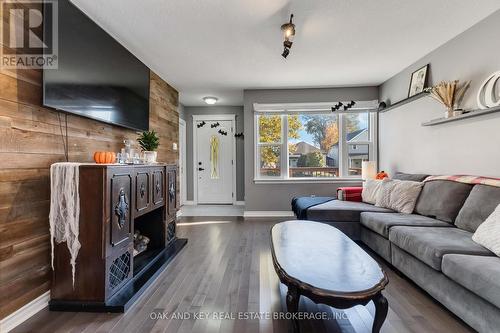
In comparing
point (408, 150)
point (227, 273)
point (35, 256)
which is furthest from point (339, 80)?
point (35, 256)

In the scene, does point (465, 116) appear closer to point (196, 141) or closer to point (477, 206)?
point (477, 206)

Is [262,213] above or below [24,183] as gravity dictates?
below

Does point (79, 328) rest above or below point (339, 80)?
below

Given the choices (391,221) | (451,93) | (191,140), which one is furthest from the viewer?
(191,140)

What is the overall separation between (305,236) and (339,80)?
3.21m

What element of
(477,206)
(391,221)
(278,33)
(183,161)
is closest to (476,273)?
(477,206)

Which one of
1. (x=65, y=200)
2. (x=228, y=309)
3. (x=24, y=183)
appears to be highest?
(x=24, y=183)

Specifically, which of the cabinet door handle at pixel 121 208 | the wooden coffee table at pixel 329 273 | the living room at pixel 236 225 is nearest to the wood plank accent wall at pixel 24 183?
the living room at pixel 236 225

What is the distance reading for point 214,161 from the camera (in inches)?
252

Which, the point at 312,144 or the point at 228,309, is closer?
the point at 228,309

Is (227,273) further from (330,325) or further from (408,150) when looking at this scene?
(408,150)

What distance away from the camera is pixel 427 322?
1.77 metres

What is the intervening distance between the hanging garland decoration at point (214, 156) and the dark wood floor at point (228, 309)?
361cm

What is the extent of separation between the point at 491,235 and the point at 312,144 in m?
3.38
